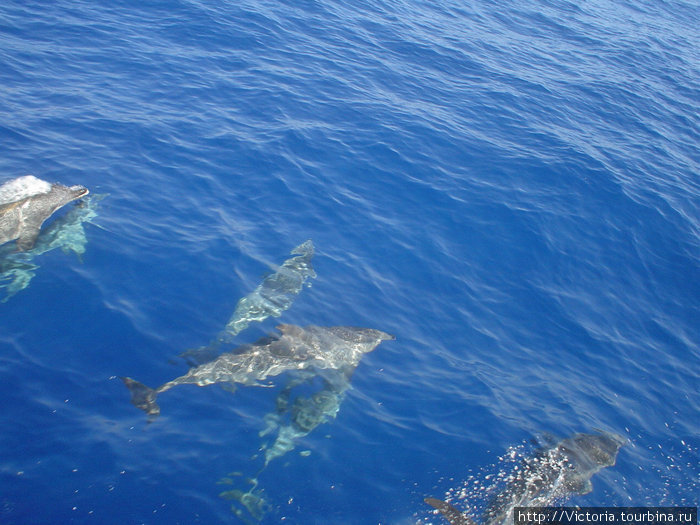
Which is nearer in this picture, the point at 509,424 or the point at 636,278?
the point at 509,424

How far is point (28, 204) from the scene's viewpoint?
1423 cm

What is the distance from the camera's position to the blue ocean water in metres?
10.0

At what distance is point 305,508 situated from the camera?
942cm

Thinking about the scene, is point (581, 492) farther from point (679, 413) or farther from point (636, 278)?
point (636, 278)

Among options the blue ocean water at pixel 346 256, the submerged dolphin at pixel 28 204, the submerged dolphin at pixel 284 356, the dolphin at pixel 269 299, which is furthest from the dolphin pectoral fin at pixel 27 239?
the dolphin at pixel 269 299

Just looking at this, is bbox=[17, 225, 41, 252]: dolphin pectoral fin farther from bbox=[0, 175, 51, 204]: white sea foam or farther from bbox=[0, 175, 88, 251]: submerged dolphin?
bbox=[0, 175, 51, 204]: white sea foam

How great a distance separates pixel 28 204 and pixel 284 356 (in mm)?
8653

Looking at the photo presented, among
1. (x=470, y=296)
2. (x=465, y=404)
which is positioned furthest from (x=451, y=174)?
(x=465, y=404)

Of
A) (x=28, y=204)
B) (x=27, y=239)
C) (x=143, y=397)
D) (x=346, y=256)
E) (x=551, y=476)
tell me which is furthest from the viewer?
(x=346, y=256)

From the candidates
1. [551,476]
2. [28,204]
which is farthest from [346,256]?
[28,204]

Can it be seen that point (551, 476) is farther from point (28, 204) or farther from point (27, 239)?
point (28, 204)

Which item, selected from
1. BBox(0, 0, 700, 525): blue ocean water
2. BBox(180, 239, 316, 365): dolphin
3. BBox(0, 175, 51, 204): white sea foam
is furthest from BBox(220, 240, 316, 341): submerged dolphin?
BBox(0, 175, 51, 204): white sea foam

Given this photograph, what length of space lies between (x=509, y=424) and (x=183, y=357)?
782cm

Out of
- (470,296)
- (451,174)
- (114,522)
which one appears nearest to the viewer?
(114,522)
